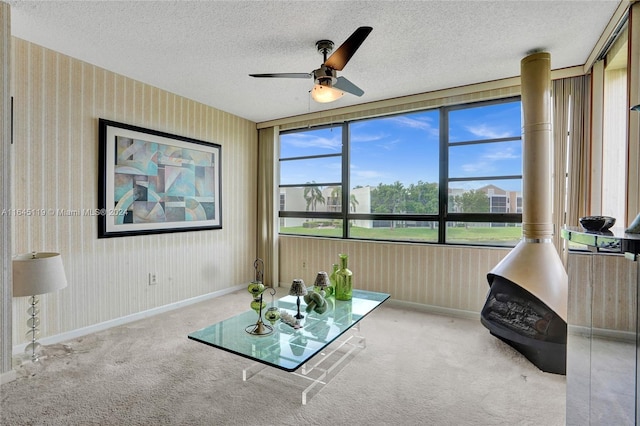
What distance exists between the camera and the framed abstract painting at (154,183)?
321 centimetres

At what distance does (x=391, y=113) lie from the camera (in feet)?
13.4

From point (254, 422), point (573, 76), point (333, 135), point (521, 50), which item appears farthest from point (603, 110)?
point (254, 422)

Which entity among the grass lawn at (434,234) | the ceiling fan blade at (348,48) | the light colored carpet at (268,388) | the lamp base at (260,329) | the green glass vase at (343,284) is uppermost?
the ceiling fan blade at (348,48)

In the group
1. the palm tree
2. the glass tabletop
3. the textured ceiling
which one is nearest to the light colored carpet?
the glass tabletop

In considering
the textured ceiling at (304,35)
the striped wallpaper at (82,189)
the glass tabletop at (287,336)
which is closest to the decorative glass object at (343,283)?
the glass tabletop at (287,336)

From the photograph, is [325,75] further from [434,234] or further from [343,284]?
[434,234]

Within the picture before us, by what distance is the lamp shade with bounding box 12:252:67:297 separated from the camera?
7.71ft

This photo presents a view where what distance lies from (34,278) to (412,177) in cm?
380

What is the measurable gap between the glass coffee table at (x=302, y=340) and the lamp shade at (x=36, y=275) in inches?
48.8

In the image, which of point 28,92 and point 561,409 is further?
point 28,92

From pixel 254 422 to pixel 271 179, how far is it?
3568 millimetres

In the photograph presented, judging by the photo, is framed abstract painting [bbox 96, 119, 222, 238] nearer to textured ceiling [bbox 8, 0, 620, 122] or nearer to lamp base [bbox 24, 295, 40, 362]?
textured ceiling [bbox 8, 0, 620, 122]

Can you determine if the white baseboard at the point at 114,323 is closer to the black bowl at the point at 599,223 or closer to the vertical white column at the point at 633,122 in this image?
the black bowl at the point at 599,223

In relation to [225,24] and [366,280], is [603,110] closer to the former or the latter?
[366,280]
